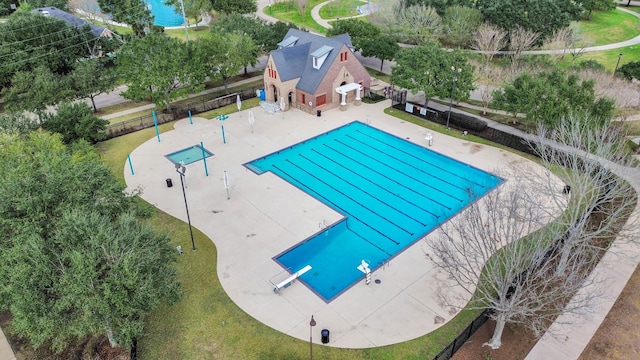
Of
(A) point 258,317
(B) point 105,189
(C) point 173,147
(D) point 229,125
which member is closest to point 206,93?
(D) point 229,125

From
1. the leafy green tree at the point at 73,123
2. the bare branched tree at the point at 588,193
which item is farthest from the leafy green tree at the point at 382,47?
the leafy green tree at the point at 73,123

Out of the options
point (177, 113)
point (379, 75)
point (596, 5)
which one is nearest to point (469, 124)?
point (379, 75)

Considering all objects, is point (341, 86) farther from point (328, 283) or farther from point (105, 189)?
point (105, 189)

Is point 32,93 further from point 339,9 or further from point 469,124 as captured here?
point 339,9

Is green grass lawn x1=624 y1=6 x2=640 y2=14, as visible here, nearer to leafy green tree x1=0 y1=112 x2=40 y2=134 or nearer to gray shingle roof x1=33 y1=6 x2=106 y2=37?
gray shingle roof x1=33 y1=6 x2=106 y2=37

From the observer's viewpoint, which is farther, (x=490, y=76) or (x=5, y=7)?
(x=5, y=7)
